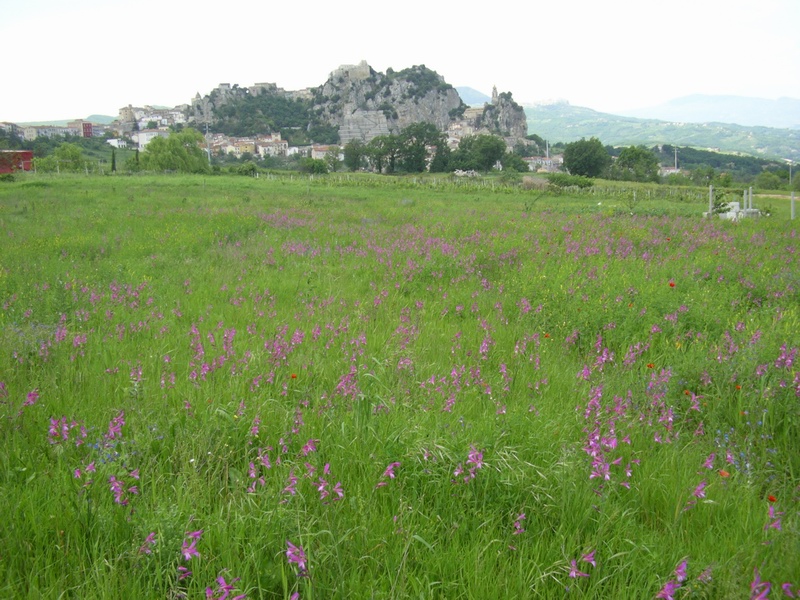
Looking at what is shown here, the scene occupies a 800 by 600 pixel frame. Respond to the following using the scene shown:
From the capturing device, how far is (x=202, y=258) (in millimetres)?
10172

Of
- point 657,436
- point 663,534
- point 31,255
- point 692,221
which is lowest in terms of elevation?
point 663,534

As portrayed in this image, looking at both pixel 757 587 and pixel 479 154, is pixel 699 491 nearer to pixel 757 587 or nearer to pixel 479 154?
pixel 757 587

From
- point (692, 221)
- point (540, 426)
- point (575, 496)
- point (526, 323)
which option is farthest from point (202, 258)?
point (692, 221)

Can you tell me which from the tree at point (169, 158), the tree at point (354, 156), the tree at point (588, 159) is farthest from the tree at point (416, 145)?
the tree at point (169, 158)

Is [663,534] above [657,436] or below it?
below

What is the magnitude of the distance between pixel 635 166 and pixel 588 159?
390 inches

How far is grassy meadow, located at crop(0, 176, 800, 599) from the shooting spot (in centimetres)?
216

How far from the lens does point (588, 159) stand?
103m

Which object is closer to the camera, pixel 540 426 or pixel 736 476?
pixel 736 476

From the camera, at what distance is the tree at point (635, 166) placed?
99.6m

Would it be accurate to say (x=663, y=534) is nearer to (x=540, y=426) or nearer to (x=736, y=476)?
(x=736, y=476)

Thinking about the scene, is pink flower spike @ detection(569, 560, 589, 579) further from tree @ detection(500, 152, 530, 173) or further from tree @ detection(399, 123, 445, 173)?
tree @ detection(500, 152, 530, 173)

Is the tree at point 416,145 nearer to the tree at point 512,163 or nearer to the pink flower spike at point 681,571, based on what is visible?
the tree at point 512,163

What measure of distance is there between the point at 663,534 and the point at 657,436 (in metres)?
0.80
